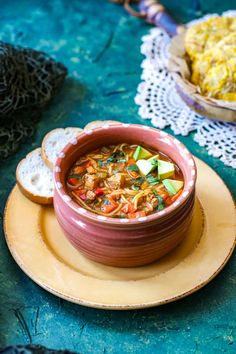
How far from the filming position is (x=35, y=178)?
6.83 feet

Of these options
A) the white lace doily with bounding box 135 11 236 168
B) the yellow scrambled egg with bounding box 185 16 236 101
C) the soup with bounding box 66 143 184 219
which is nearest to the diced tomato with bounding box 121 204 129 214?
the soup with bounding box 66 143 184 219

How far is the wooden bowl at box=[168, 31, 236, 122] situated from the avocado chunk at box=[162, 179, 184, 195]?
1.87 ft

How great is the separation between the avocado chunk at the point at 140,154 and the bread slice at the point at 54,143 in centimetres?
32

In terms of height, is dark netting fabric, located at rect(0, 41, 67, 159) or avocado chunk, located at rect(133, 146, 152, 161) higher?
avocado chunk, located at rect(133, 146, 152, 161)

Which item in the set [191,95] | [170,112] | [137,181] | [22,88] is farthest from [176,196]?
[22,88]

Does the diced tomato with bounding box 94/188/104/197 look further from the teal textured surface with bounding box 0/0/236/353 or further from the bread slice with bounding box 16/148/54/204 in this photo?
the teal textured surface with bounding box 0/0/236/353

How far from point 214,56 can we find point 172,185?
2.62 ft

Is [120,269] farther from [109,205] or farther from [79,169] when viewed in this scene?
[79,169]

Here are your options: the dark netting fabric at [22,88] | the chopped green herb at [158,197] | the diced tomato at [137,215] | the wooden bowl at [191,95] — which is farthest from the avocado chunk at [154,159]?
the dark netting fabric at [22,88]

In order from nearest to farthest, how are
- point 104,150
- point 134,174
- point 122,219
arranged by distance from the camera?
point 122,219, point 134,174, point 104,150

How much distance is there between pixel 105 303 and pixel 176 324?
0.23 meters

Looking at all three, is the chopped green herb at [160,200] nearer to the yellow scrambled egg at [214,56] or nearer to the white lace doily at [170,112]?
the white lace doily at [170,112]

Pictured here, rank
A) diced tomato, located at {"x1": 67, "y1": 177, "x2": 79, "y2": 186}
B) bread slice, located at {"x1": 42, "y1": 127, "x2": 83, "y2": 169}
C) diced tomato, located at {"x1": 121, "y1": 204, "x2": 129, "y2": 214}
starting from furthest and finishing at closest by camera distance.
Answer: bread slice, located at {"x1": 42, "y1": 127, "x2": 83, "y2": 169}, diced tomato, located at {"x1": 67, "y1": 177, "x2": 79, "y2": 186}, diced tomato, located at {"x1": 121, "y1": 204, "x2": 129, "y2": 214}

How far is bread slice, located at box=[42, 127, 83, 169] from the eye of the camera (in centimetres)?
214
